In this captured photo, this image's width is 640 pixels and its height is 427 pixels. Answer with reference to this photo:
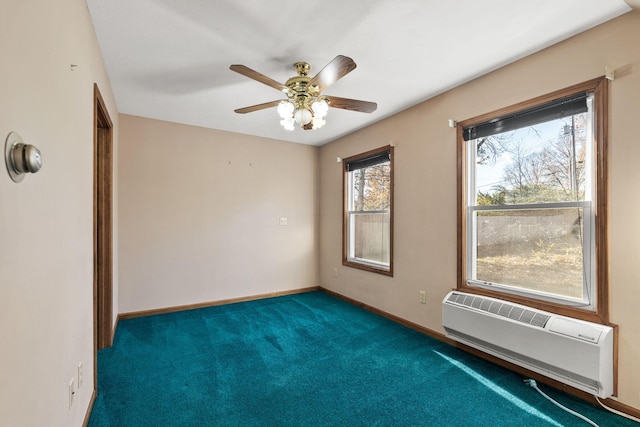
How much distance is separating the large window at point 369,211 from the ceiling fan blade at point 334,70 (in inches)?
71.2

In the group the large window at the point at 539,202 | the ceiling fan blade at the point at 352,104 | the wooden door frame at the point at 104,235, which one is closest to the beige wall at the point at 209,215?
the wooden door frame at the point at 104,235

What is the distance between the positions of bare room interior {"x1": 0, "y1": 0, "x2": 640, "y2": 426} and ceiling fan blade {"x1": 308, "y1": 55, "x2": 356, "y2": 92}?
14mm

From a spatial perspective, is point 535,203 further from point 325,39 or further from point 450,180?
point 325,39

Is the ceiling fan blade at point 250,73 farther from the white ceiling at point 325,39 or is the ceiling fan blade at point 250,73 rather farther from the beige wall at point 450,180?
the beige wall at point 450,180

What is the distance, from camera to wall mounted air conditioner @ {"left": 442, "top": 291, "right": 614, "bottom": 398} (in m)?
1.96

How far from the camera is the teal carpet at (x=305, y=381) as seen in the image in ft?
6.46

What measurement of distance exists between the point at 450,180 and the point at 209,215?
313cm

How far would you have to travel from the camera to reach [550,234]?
2.37 meters

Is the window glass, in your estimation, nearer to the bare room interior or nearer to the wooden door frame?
the bare room interior

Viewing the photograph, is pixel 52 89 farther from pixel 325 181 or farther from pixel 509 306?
pixel 325 181

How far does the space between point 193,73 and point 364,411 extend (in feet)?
9.76

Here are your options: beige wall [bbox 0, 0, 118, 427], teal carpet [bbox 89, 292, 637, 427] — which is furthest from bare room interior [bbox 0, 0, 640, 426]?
teal carpet [bbox 89, 292, 637, 427]

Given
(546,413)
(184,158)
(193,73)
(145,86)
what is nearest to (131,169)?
(184,158)

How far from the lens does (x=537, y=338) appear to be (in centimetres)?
220
